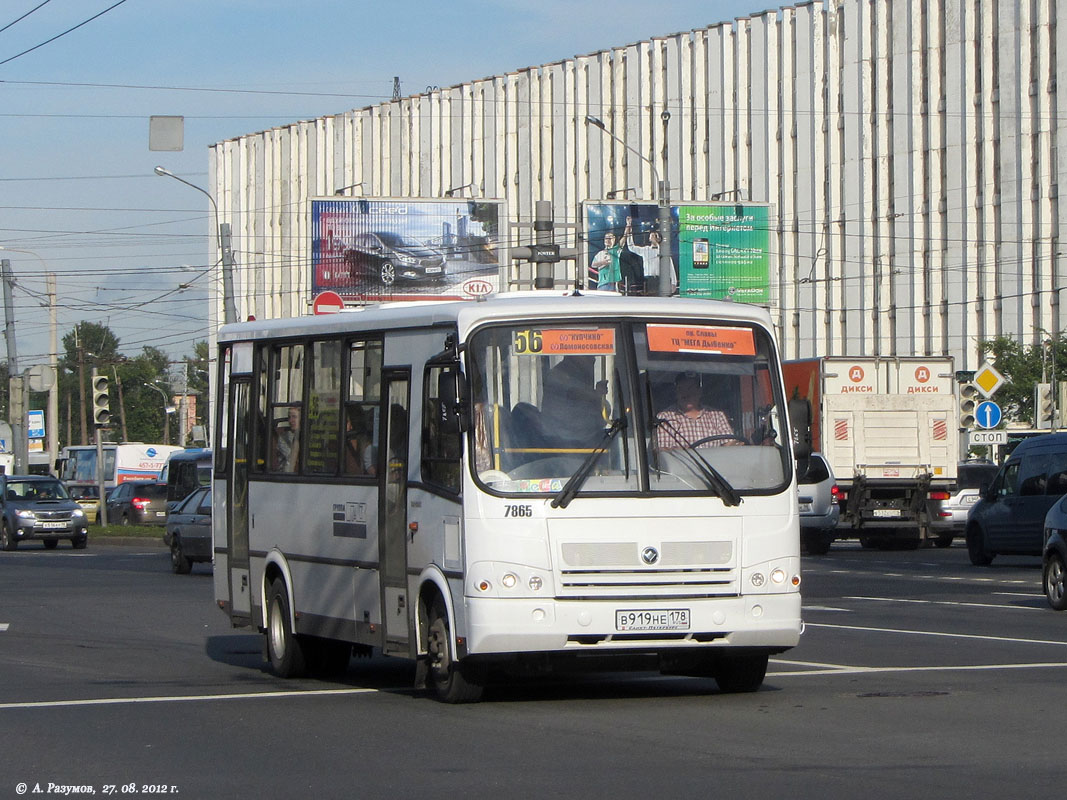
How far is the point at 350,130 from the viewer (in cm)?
9188

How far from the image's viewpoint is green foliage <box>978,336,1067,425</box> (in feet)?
210

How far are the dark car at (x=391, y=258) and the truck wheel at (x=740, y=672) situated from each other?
38701 millimetres

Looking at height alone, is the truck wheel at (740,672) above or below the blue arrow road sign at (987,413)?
below

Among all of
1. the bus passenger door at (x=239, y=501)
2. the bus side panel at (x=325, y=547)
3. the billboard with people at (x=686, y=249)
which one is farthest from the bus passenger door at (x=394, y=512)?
the billboard with people at (x=686, y=249)

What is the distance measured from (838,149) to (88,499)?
31540 mm

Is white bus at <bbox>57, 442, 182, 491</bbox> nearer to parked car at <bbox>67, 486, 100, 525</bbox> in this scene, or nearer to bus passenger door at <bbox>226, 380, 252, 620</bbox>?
parked car at <bbox>67, 486, 100, 525</bbox>

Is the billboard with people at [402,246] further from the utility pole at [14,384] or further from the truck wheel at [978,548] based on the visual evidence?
the truck wheel at [978,548]

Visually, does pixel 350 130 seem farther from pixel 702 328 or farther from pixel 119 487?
pixel 702 328

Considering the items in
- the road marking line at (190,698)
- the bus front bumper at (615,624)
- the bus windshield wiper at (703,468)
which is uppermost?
the bus windshield wiper at (703,468)

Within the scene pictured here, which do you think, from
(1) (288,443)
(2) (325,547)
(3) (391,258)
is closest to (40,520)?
(3) (391,258)

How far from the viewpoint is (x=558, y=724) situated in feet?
34.5

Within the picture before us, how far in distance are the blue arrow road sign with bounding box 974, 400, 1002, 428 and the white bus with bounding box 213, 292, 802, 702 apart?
94.4 feet

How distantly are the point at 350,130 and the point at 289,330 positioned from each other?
79542 mm

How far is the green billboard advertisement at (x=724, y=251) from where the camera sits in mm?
51406
